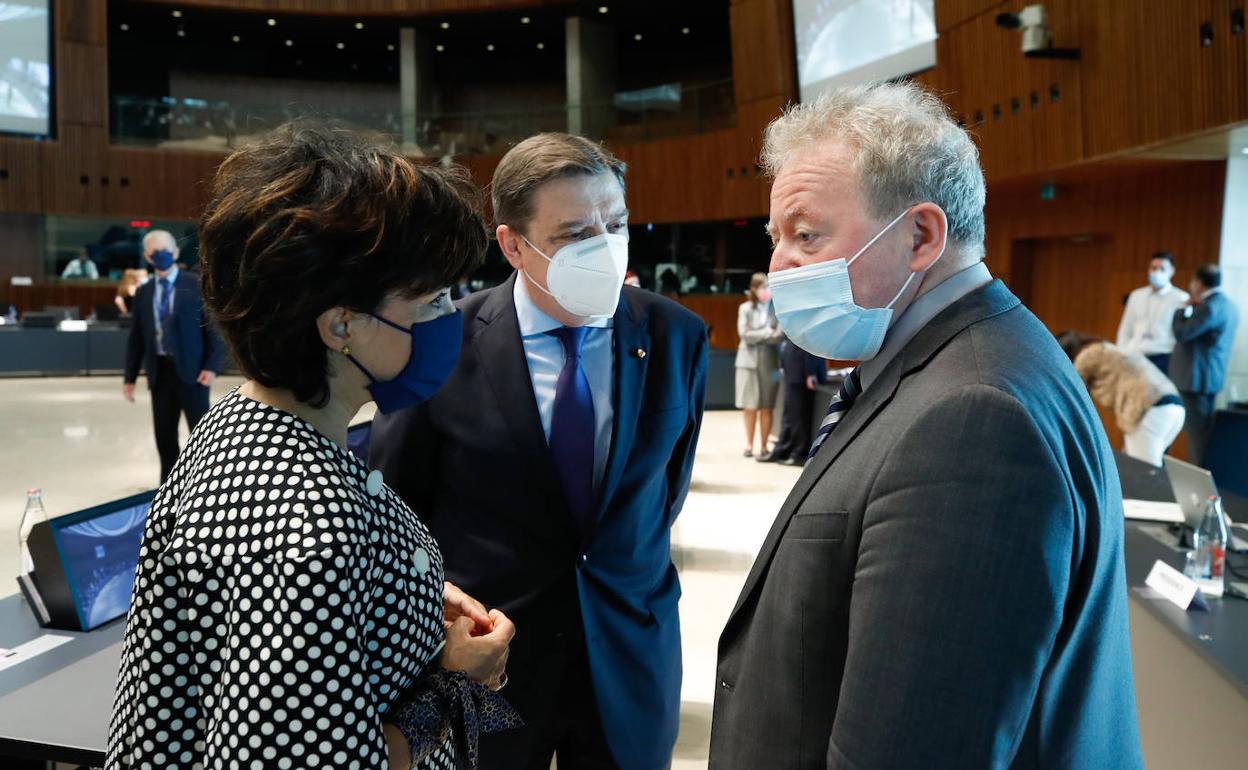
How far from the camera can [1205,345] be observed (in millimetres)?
7367

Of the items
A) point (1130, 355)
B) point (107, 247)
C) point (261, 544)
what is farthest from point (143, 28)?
point (261, 544)

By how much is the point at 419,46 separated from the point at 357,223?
65.3ft

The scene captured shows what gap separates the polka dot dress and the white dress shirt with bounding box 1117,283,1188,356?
27.2 ft

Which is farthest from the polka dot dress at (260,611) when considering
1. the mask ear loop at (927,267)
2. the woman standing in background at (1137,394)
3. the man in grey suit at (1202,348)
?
the man in grey suit at (1202,348)

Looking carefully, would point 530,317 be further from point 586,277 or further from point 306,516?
point 306,516

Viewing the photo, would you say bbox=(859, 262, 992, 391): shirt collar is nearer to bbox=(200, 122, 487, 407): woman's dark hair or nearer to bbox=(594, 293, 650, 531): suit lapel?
bbox=(200, 122, 487, 407): woman's dark hair

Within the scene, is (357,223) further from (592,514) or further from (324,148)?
(592,514)

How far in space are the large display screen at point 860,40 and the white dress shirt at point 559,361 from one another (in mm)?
9859

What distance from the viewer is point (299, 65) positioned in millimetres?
22062

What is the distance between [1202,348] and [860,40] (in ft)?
22.1

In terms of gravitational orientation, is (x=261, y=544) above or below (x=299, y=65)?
below

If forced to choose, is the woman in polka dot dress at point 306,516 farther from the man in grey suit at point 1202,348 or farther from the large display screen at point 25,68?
the large display screen at point 25,68

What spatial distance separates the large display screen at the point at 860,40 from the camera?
11.3 m

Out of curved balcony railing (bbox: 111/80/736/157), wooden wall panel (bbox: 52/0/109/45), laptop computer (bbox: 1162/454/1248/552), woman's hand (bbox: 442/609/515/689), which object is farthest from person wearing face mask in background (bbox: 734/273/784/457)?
wooden wall panel (bbox: 52/0/109/45)
